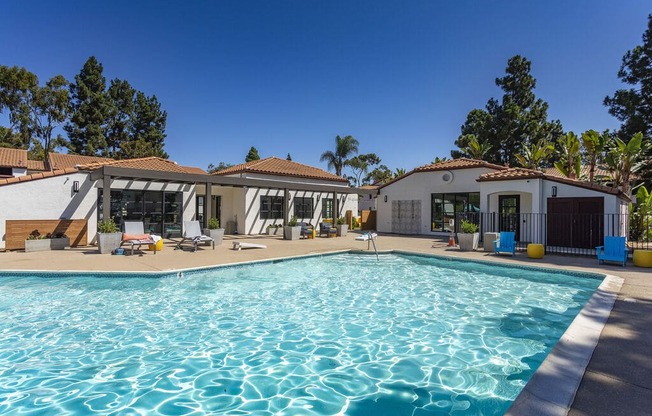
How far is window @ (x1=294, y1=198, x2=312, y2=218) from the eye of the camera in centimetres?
2622

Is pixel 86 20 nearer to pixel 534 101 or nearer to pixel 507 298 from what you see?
pixel 507 298

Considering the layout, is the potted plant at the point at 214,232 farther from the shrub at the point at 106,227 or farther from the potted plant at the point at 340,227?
the potted plant at the point at 340,227

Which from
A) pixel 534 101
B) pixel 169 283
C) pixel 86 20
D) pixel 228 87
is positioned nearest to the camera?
pixel 169 283

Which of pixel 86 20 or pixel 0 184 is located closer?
pixel 0 184

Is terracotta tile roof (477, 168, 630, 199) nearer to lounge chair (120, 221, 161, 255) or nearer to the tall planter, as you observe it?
lounge chair (120, 221, 161, 255)

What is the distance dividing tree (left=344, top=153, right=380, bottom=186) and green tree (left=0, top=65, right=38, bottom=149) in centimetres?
4163

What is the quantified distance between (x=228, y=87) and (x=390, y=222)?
1578 centimetres

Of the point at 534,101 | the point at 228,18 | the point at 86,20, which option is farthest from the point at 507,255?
the point at 534,101

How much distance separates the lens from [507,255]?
555 inches

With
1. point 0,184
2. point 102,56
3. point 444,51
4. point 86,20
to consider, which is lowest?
point 0,184

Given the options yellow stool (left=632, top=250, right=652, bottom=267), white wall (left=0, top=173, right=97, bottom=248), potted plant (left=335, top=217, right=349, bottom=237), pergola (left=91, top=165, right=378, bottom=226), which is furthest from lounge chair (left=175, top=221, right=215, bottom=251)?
yellow stool (left=632, top=250, right=652, bottom=267)

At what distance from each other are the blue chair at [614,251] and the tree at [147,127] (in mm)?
49454

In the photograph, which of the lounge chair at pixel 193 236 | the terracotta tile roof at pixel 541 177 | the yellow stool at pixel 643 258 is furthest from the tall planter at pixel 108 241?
the yellow stool at pixel 643 258

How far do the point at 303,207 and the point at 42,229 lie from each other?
16070mm
